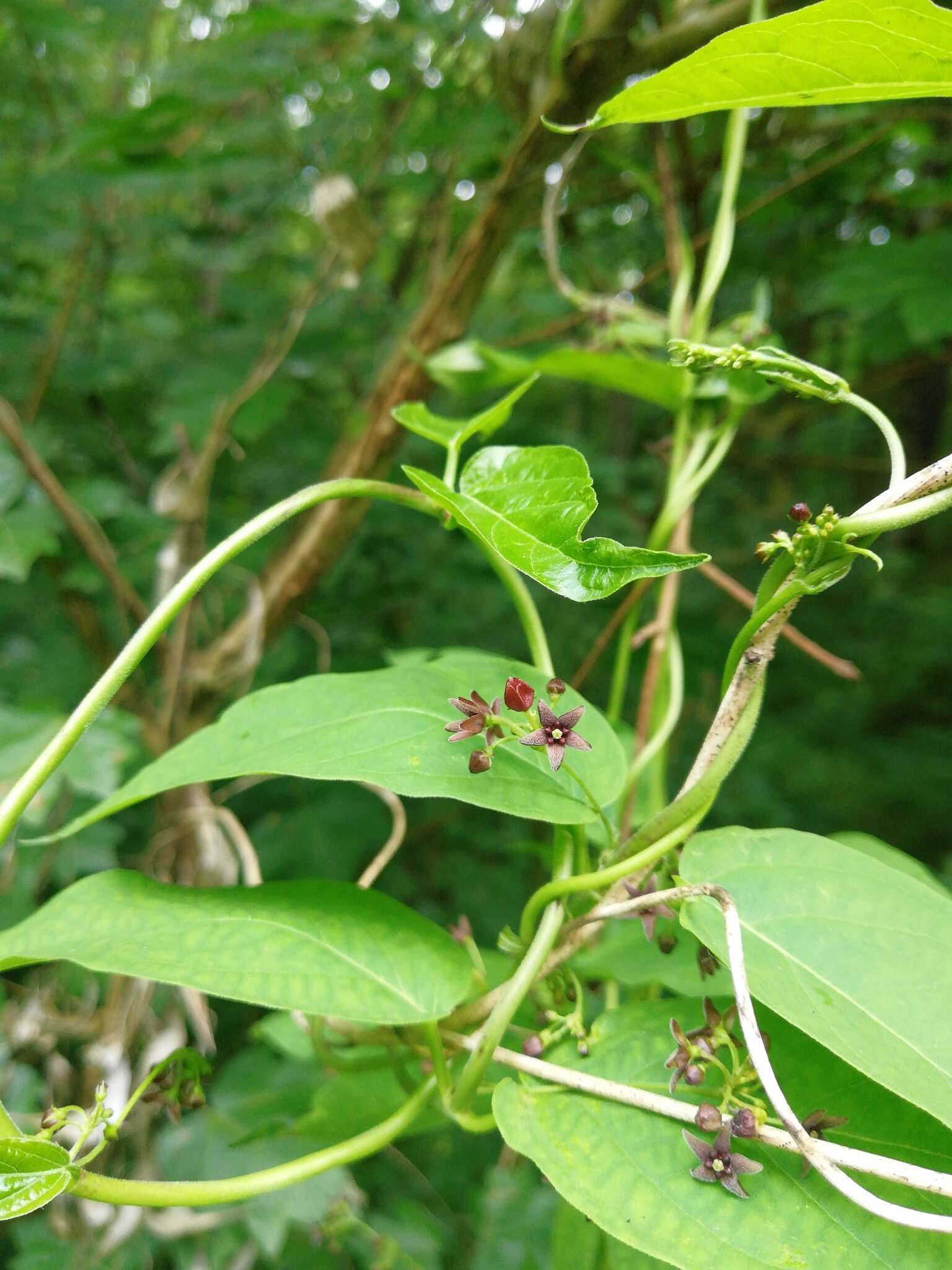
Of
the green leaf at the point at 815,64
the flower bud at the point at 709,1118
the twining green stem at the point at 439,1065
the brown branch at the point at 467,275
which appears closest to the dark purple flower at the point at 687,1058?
the flower bud at the point at 709,1118

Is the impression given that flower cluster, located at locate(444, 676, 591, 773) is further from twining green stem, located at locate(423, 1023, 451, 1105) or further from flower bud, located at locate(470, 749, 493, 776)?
twining green stem, located at locate(423, 1023, 451, 1105)

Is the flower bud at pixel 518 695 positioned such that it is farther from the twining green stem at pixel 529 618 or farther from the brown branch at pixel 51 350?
the brown branch at pixel 51 350

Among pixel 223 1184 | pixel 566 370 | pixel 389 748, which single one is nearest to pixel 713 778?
pixel 389 748

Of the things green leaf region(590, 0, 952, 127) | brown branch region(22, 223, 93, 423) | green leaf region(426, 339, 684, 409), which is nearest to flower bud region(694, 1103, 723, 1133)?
green leaf region(590, 0, 952, 127)

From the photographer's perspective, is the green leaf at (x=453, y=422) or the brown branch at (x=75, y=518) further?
the brown branch at (x=75, y=518)

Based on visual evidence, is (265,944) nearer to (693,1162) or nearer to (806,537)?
(693,1162)
